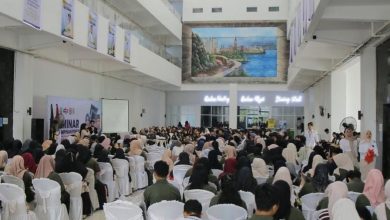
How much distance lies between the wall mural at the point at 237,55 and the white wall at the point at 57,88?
5.00 metres

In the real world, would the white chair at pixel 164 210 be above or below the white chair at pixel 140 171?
above

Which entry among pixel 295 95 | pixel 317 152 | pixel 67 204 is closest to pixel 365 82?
pixel 317 152

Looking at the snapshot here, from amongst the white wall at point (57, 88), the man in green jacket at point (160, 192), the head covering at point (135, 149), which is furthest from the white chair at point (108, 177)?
the white wall at point (57, 88)

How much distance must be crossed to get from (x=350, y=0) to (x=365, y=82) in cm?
396

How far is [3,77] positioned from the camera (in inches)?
475

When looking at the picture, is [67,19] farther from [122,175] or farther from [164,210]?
[164,210]

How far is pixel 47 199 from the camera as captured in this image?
20.1 feet

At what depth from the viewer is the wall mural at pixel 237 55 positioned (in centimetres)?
2869

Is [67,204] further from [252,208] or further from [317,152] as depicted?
[317,152]

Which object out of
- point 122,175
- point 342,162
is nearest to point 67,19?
point 122,175

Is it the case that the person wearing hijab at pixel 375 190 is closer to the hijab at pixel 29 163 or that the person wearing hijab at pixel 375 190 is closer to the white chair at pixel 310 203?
the white chair at pixel 310 203

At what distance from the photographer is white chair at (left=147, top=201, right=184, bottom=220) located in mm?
4465

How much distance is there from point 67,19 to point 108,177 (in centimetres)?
483

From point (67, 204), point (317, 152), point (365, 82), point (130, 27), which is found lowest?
point (67, 204)
